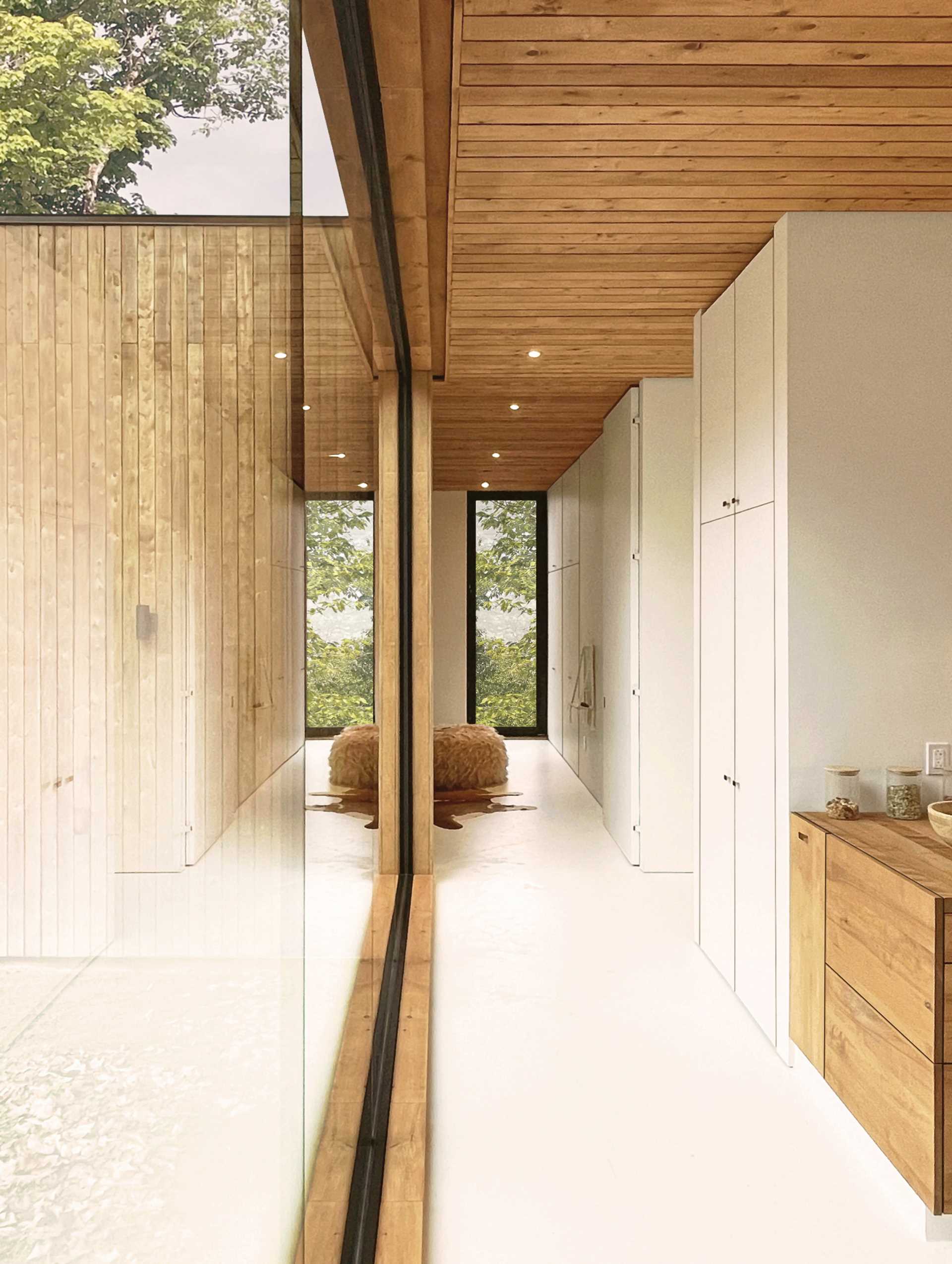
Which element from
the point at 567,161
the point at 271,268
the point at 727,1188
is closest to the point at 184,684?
the point at 271,268

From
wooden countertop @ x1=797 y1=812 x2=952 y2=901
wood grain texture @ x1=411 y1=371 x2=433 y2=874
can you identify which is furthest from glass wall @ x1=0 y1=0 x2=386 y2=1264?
wood grain texture @ x1=411 y1=371 x2=433 y2=874

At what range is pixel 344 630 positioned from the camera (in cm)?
197

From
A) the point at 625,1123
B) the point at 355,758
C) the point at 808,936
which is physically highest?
the point at 355,758

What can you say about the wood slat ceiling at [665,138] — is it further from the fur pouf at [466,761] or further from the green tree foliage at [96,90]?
the fur pouf at [466,761]

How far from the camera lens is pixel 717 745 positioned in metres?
3.32

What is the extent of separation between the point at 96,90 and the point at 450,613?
9.32m

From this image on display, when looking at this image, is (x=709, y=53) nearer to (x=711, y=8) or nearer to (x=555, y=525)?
(x=711, y=8)

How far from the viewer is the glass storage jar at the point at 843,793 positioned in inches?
98.3

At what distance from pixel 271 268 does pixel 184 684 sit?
1.74 ft

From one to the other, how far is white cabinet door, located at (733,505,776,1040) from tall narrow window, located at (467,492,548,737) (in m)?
6.85

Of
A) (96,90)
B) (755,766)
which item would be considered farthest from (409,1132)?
(96,90)

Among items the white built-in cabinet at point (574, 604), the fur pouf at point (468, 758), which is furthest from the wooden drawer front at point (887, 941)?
the fur pouf at point (468, 758)

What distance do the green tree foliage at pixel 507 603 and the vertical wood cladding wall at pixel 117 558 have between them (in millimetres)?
9085

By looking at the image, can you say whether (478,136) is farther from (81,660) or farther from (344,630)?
(81,660)
